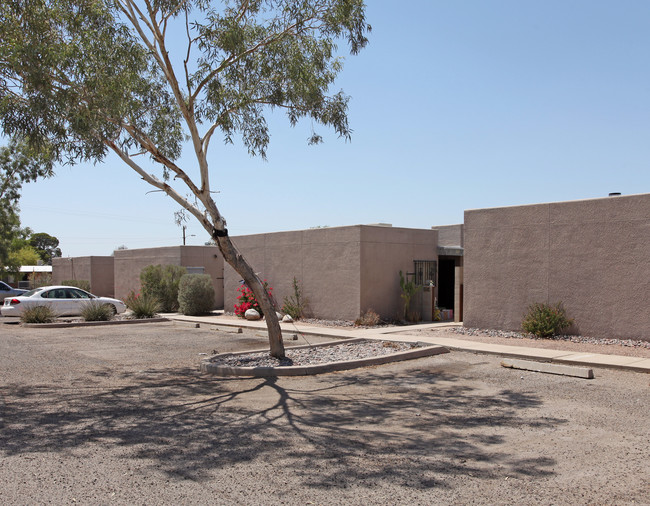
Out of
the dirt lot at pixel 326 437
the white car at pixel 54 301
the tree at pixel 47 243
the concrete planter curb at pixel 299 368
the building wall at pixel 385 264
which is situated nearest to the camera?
the dirt lot at pixel 326 437

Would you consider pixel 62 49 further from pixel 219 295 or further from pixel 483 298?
pixel 219 295

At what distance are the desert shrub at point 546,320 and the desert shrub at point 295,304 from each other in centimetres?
854

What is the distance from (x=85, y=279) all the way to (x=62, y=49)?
28163mm

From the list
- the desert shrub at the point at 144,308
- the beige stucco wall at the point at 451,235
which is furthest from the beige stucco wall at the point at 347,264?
the desert shrub at the point at 144,308

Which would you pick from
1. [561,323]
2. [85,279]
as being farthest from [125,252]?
[561,323]

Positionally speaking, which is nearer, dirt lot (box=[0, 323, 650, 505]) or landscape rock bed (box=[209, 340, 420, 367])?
dirt lot (box=[0, 323, 650, 505])

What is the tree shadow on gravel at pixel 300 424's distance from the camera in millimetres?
6070

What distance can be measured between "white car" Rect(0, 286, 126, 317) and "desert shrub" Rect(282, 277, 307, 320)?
7.26 meters

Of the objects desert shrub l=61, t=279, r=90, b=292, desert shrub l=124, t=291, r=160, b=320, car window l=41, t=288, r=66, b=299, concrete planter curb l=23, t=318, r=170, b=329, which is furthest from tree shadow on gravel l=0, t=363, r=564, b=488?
desert shrub l=61, t=279, r=90, b=292

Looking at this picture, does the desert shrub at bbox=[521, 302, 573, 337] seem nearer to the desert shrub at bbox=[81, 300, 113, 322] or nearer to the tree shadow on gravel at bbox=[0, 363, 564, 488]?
the tree shadow on gravel at bbox=[0, 363, 564, 488]

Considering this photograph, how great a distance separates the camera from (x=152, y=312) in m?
23.9

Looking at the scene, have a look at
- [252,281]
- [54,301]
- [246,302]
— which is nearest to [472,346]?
[252,281]

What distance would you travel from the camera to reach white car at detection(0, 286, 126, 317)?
74.4 feet

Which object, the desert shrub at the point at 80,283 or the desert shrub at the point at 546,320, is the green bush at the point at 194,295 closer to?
the desert shrub at the point at 80,283
